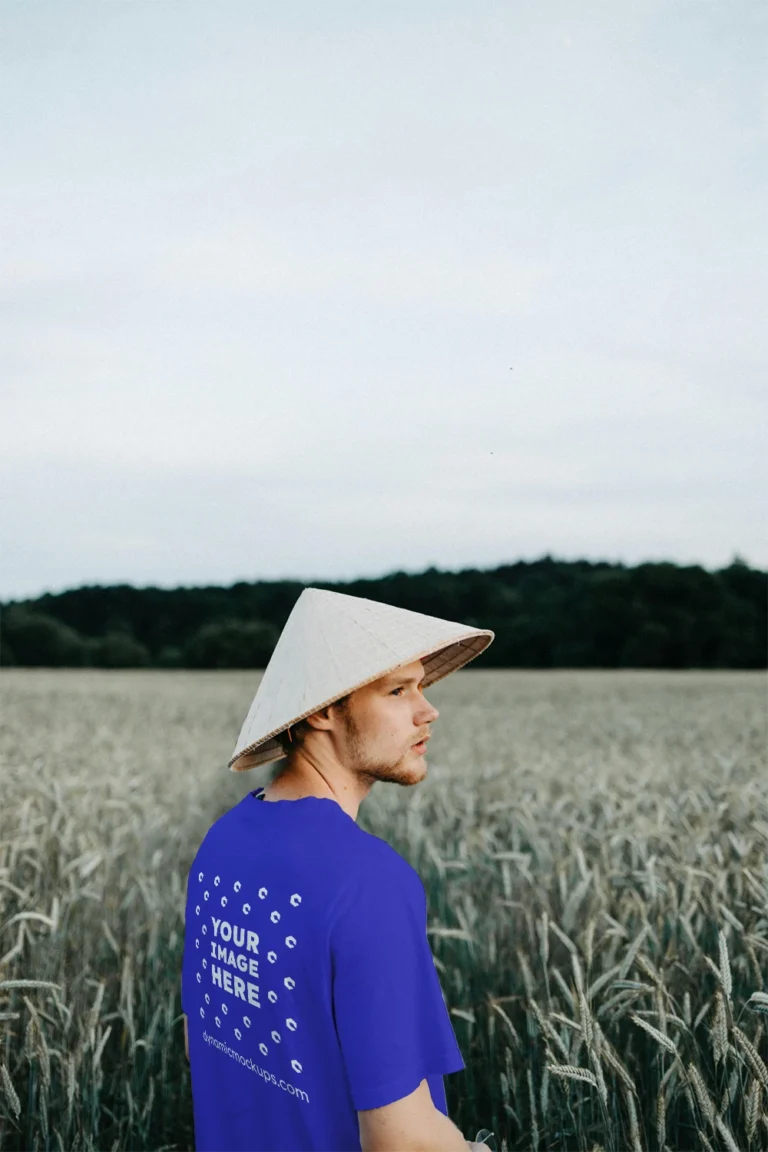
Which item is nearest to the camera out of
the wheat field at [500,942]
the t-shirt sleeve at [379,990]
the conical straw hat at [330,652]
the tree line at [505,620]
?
the t-shirt sleeve at [379,990]

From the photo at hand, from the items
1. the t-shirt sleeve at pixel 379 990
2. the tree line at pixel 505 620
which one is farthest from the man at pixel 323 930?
the tree line at pixel 505 620

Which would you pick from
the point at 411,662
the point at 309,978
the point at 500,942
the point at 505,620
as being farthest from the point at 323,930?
the point at 505,620

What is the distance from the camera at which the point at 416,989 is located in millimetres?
1403

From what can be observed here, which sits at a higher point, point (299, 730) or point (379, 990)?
point (299, 730)

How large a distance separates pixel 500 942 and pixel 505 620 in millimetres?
43366

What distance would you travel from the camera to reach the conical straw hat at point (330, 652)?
1.63m

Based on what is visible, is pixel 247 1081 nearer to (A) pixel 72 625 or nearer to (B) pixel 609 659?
(B) pixel 609 659

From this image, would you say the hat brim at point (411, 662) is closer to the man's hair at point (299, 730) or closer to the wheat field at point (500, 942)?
the man's hair at point (299, 730)

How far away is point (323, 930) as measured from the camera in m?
1.38

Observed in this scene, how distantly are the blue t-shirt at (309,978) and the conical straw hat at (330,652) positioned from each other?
15cm

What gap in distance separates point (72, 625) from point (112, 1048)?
159ft

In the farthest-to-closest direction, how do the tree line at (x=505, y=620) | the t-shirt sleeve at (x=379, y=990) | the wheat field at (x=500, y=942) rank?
the tree line at (x=505, y=620), the wheat field at (x=500, y=942), the t-shirt sleeve at (x=379, y=990)

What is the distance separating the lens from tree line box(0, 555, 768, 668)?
4584cm

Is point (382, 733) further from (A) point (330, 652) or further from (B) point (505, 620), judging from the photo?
(B) point (505, 620)
